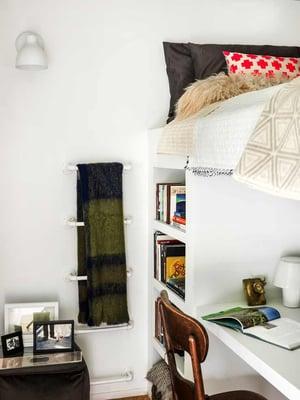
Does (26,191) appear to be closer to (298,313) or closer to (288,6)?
(298,313)

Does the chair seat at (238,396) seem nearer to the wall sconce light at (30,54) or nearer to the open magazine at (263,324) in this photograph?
the open magazine at (263,324)

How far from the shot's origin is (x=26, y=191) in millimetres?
2783

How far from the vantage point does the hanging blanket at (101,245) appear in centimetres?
274

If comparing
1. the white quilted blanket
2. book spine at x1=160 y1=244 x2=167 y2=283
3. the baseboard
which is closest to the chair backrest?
the white quilted blanket

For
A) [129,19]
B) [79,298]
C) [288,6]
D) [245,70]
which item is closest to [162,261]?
[79,298]

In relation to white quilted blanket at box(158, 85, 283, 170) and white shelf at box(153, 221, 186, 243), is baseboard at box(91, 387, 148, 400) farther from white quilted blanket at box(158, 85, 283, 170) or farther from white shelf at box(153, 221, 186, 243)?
white quilted blanket at box(158, 85, 283, 170)

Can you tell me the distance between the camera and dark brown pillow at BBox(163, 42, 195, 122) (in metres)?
2.85

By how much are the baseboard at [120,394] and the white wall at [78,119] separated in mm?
19

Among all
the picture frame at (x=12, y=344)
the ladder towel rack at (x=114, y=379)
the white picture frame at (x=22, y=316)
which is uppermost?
the white picture frame at (x=22, y=316)

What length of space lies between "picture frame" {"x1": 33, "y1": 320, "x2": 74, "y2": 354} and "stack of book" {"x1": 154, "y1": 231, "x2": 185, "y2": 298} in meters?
0.56

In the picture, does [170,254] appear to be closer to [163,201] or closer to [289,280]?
[163,201]

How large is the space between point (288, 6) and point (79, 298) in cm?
219

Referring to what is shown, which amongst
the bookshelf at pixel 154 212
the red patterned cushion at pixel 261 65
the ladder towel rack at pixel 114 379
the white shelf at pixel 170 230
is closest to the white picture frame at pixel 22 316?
the ladder towel rack at pixel 114 379

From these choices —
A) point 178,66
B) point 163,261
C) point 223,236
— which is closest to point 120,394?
point 163,261
